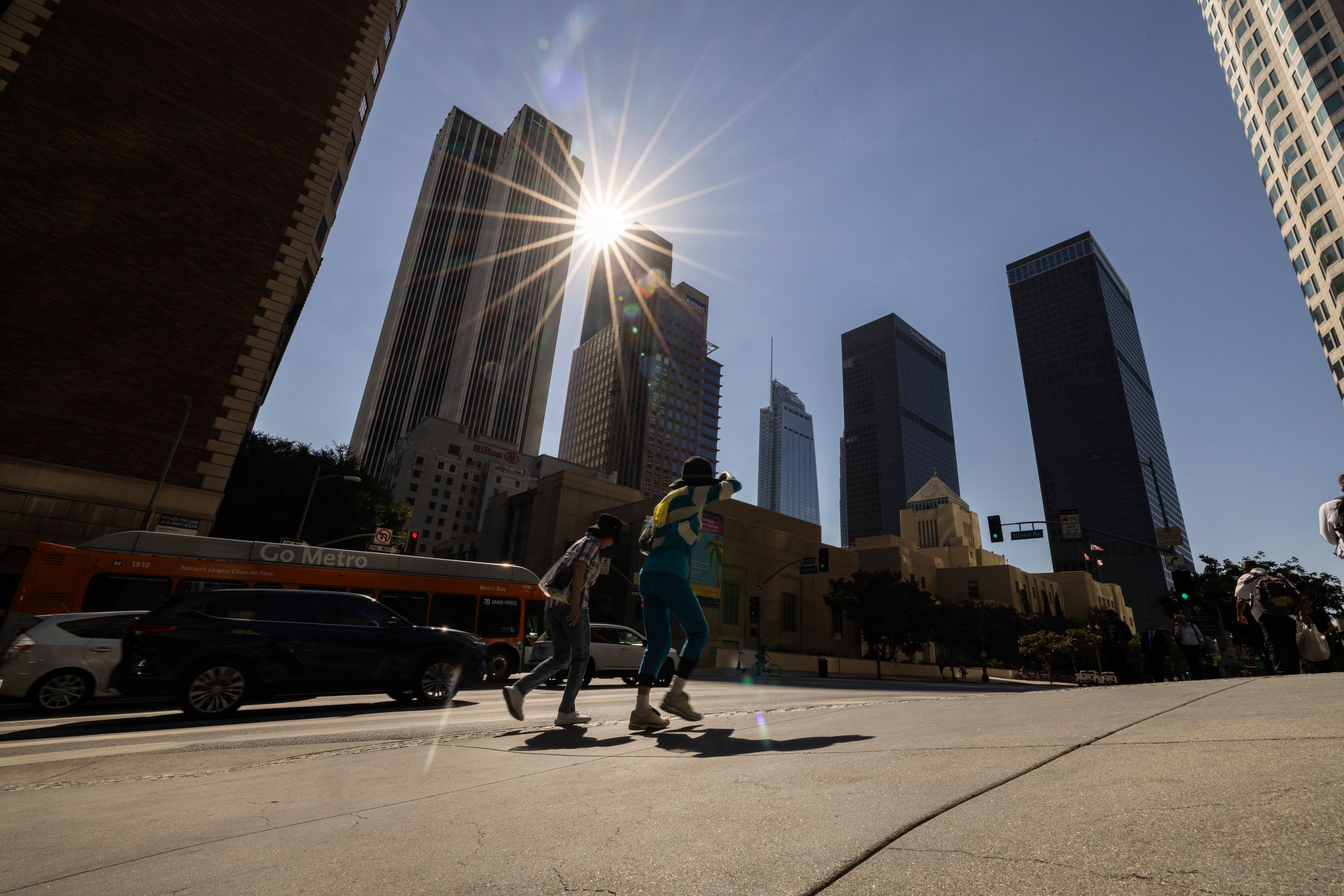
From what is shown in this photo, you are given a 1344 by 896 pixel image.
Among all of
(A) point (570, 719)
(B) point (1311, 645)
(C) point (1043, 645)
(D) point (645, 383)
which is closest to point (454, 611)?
(A) point (570, 719)

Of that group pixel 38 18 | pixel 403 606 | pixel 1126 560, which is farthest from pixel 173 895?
pixel 1126 560

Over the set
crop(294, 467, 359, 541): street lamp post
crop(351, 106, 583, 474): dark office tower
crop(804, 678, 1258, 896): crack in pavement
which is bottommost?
crop(804, 678, 1258, 896): crack in pavement

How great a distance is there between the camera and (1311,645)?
8242 millimetres

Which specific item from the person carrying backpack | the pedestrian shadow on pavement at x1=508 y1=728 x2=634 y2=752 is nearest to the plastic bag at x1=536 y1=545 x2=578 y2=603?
the pedestrian shadow on pavement at x1=508 y1=728 x2=634 y2=752

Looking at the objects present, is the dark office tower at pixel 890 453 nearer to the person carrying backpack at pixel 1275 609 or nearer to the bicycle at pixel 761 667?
the bicycle at pixel 761 667

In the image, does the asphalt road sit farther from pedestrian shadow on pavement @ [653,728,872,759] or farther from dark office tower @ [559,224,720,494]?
dark office tower @ [559,224,720,494]

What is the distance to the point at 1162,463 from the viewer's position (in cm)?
15688

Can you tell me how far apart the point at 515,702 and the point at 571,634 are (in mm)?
765

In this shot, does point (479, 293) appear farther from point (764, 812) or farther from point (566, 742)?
point (764, 812)

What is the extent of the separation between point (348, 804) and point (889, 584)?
51.5 meters

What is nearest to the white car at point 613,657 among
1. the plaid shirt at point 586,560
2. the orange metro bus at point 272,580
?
the orange metro bus at point 272,580

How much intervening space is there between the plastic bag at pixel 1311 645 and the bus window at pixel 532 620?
46.2 ft

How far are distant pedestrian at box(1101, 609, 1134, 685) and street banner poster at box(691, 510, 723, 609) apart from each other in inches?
1299

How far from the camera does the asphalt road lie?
3.91 feet
